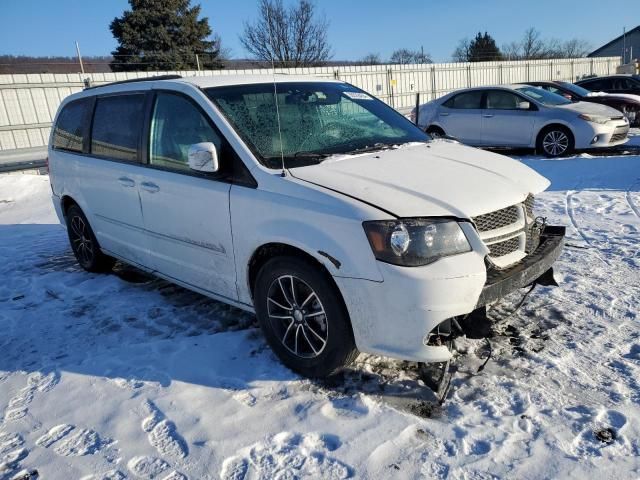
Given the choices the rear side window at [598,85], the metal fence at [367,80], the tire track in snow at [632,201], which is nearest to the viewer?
the tire track in snow at [632,201]

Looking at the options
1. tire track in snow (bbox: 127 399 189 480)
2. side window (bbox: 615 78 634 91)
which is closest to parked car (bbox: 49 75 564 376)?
tire track in snow (bbox: 127 399 189 480)

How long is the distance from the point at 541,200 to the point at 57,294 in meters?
5.95

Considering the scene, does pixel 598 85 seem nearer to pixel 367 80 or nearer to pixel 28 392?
pixel 367 80

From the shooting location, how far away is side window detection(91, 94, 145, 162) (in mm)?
4270

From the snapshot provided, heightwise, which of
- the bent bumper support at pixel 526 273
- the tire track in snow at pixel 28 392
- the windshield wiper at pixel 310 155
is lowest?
the tire track in snow at pixel 28 392

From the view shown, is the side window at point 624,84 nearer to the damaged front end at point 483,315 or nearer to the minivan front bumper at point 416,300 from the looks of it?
the damaged front end at point 483,315

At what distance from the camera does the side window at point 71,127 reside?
5.15m

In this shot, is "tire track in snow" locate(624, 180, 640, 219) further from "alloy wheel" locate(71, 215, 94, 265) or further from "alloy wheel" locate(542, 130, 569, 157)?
"alloy wheel" locate(71, 215, 94, 265)

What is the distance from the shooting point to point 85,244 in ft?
17.8

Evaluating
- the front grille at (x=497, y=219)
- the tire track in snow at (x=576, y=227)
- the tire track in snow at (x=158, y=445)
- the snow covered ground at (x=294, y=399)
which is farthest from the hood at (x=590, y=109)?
the tire track in snow at (x=158, y=445)

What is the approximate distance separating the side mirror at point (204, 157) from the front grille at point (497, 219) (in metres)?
1.62

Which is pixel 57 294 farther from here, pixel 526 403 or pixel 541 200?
pixel 541 200

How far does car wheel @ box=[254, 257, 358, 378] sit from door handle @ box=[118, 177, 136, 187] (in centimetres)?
160

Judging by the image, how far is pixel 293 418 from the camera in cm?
284
